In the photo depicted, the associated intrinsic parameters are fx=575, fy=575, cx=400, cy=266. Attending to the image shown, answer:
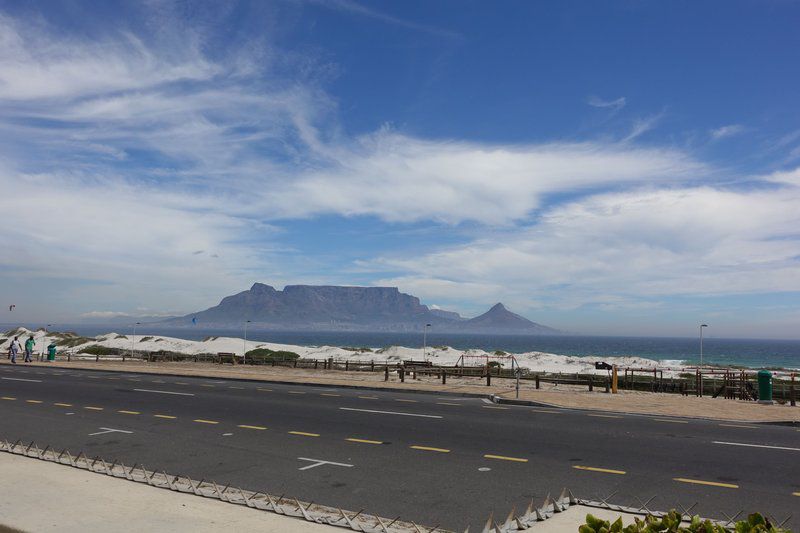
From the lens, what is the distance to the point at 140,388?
26312mm

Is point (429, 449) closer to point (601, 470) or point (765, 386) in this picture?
point (601, 470)

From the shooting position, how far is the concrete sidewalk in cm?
660

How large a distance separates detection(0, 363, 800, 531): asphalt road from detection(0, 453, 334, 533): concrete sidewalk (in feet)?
5.64

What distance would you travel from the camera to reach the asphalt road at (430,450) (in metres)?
9.17

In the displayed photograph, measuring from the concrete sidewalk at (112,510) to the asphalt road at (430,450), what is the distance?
67.7 inches

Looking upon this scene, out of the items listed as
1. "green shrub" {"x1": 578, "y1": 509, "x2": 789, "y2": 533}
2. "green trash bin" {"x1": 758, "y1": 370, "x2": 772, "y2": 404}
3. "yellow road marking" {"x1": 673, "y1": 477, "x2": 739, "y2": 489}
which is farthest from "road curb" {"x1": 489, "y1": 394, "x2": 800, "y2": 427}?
"green shrub" {"x1": 578, "y1": 509, "x2": 789, "y2": 533}

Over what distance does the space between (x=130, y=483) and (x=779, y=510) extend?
31.8 ft

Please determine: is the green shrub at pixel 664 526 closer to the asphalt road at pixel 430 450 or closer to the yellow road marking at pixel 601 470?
the asphalt road at pixel 430 450

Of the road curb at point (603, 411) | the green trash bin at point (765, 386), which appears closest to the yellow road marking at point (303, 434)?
the road curb at point (603, 411)

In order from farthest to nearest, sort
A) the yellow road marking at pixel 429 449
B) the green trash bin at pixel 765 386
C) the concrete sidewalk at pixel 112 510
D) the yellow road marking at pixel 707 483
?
the green trash bin at pixel 765 386 < the yellow road marking at pixel 429 449 < the yellow road marking at pixel 707 483 < the concrete sidewalk at pixel 112 510

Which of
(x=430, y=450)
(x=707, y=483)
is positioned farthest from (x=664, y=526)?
(x=430, y=450)

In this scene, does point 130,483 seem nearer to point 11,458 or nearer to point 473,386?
point 11,458

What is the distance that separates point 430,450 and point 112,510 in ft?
23.3

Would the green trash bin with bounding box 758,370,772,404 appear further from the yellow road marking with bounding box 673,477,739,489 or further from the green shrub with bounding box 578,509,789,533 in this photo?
the green shrub with bounding box 578,509,789,533
